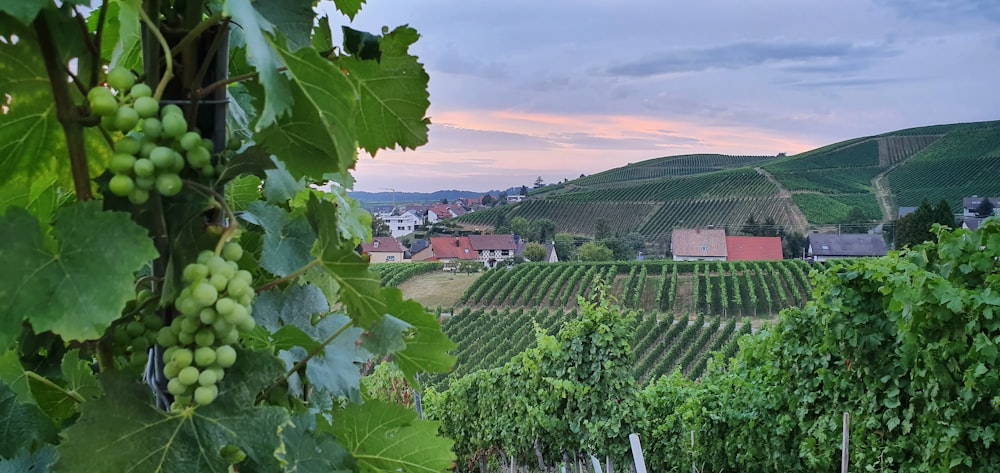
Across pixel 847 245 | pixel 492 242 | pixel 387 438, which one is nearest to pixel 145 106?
pixel 387 438

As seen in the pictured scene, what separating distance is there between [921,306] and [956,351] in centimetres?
33

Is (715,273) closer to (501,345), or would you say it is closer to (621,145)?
(501,345)

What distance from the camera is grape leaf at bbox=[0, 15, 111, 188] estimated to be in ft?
1.96

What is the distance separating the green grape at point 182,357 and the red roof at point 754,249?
5210cm

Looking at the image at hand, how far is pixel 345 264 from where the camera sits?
0.70m

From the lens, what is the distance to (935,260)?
4.39 metres

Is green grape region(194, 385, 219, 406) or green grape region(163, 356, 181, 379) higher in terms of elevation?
green grape region(163, 356, 181, 379)

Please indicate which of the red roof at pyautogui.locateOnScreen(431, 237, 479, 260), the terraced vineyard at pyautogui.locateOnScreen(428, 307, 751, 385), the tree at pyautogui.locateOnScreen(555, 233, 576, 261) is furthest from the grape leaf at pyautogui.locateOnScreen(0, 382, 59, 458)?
the tree at pyautogui.locateOnScreen(555, 233, 576, 261)

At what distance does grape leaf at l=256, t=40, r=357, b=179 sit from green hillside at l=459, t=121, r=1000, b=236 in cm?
5961

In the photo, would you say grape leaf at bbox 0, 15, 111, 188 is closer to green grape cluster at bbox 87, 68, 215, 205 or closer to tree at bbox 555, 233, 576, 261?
green grape cluster at bbox 87, 68, 215, 205

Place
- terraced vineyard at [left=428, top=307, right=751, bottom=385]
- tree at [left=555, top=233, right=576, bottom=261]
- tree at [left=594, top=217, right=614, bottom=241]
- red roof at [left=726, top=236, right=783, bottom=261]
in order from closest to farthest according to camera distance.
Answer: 1. terraced vineyard at [left=428, top=307, right=751, bottom=385]
2. red roof at [left=726, top=236, right=783, bottom=261]
3. tree at [left=555, top=233, right=576, bottom=261]
4. tree at [left=594, top=217, right=614, bottom=241]

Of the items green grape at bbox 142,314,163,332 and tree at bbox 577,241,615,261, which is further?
tree at bbox 577,241,615,261

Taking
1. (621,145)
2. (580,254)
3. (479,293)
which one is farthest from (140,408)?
(621,145)

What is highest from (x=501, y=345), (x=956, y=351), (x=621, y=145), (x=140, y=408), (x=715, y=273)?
(x=621, y=145)
